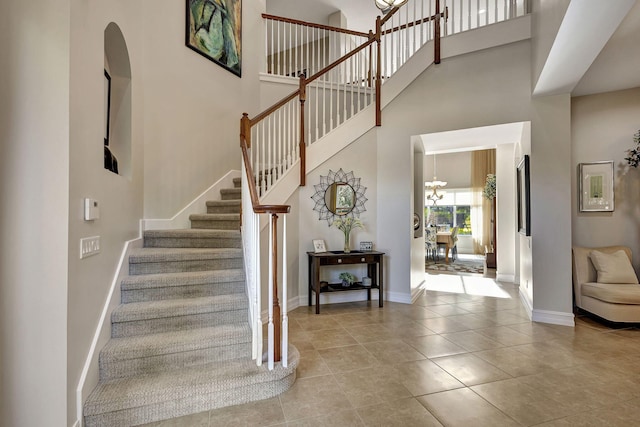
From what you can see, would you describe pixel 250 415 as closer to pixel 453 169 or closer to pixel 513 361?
pixel 513 361

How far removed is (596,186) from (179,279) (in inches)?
202

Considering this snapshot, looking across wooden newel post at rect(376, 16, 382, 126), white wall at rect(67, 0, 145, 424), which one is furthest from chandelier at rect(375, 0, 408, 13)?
white wall at rect(67, 0, 145, 424)

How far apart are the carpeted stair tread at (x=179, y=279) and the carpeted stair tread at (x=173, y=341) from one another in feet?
1.32

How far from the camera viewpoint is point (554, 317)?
363 centimetres

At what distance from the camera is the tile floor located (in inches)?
76.9

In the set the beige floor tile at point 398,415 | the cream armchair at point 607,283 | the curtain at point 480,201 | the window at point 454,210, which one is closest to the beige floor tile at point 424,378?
the beige floor tile at point 398,415

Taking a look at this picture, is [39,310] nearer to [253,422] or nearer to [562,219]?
[253,422]

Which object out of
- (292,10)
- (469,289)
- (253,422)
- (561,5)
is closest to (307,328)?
(253,422)

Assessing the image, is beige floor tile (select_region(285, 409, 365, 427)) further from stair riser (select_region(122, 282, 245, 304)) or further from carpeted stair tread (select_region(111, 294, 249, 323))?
stair riser (select_region(122, 282, 245, 304))

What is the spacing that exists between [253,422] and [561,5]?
11.9ft

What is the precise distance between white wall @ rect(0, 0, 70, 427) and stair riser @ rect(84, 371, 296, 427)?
256mm

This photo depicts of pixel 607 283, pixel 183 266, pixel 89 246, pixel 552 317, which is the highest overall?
pixel 89 246

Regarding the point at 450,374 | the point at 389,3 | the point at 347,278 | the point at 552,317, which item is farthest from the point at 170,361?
the point at 389,3

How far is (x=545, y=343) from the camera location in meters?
3.07
